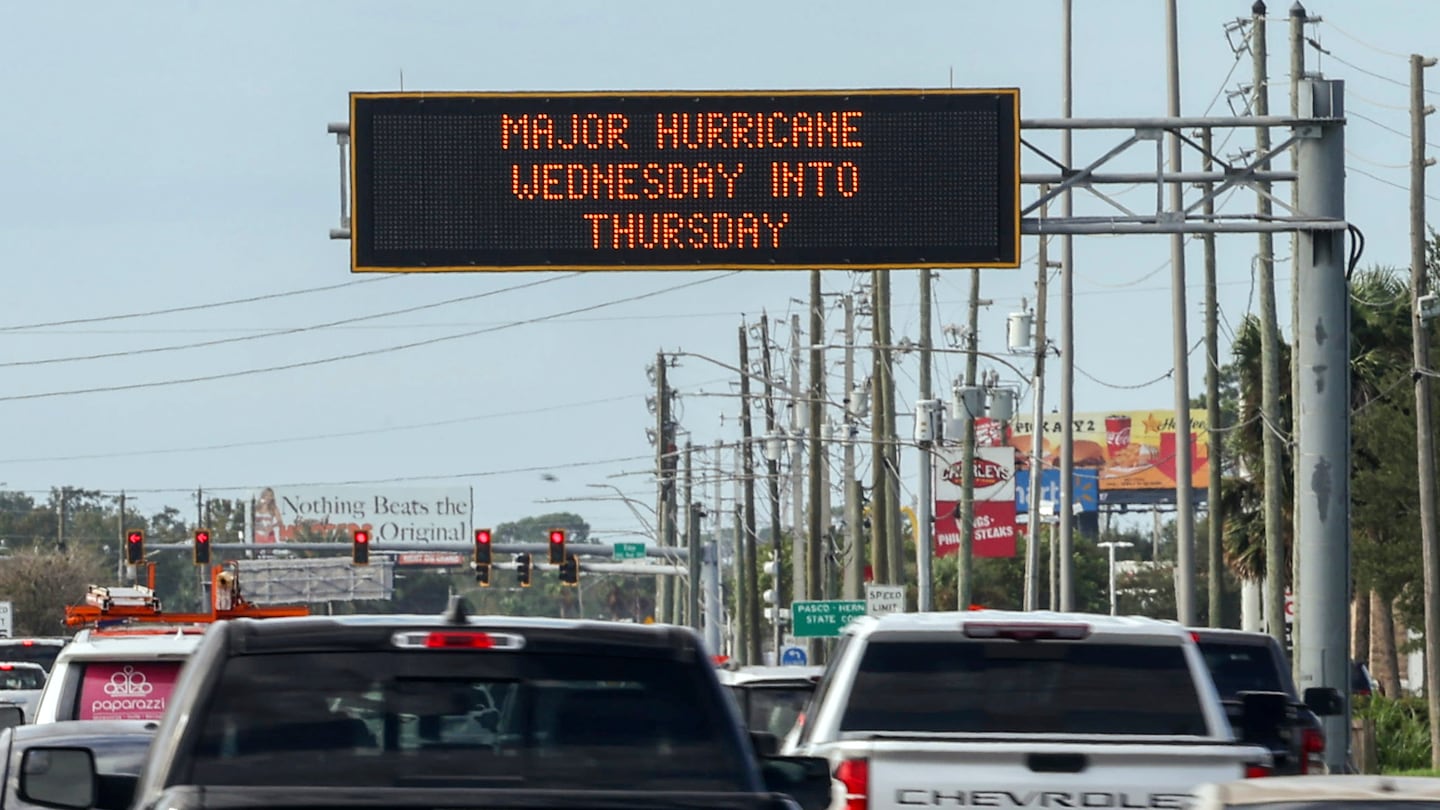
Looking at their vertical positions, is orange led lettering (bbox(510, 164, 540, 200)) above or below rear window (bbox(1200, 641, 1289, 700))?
above

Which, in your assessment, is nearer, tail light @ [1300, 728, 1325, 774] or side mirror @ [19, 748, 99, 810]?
side mirror @ [19, 748, 99, 810]

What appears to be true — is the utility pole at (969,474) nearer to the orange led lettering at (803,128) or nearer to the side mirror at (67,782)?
the orange led lettering at (803,128)

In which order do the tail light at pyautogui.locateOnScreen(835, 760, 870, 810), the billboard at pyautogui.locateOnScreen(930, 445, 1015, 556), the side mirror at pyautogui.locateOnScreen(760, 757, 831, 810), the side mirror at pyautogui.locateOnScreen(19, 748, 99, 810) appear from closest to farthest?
the side mirror at pyautogui.locateOnScreen(19, 748, 99, 810)
the side mirror at pyautogui.locateOnScreen(760, 757, 831, 810)
the tail light at pyautogui.locateOnScreen(835, 760, 870, 810)
the billboard at pyautogui.locateOnScreen(930, 445, 1015, 556)

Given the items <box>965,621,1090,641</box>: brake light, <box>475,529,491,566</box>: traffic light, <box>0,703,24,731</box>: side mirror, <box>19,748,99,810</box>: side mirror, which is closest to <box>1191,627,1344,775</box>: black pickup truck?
<box>965,621,1090,641</box>: brake light

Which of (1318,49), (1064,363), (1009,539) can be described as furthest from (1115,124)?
(1009,539)

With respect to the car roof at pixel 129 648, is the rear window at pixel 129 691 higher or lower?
lower

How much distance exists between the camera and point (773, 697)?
643 inches

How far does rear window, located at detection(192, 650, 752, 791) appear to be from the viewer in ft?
20.4

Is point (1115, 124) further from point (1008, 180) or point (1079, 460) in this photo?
point (1079, 460)

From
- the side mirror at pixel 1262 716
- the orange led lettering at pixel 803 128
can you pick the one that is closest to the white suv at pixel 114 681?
the side mirror at pixel 1262 716

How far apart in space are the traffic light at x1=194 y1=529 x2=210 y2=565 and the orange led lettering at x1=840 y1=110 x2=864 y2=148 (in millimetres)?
36104

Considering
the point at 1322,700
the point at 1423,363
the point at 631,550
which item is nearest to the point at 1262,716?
the point at 1322,700

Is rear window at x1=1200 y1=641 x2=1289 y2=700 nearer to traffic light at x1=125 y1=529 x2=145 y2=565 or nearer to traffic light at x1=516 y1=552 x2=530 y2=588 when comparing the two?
traffic light at x1=125 y1=529 x2=145 y2=565

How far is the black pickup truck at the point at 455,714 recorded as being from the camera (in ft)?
20.2
